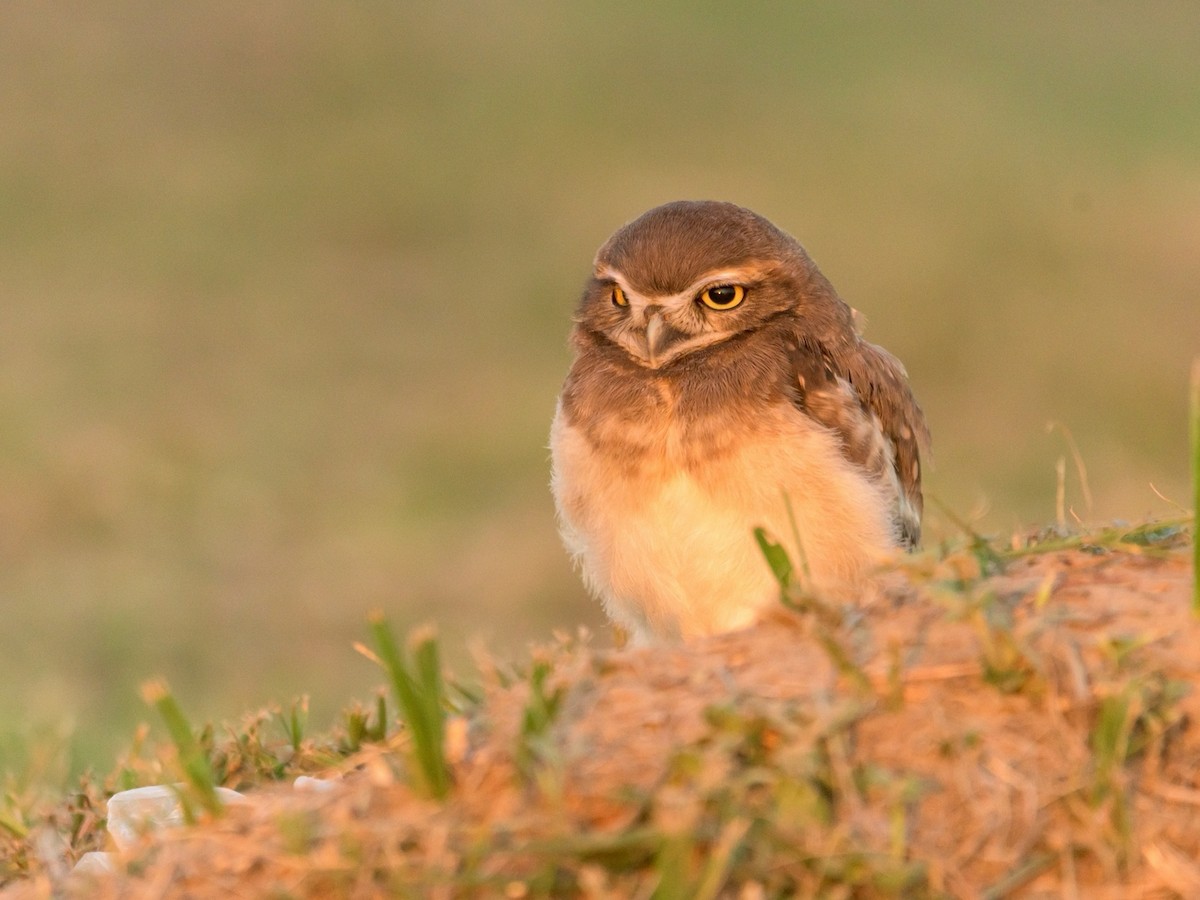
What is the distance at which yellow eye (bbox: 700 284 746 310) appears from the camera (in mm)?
5027

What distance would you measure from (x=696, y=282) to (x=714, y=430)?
50 cm

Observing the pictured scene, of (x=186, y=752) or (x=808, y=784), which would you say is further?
(x=186, y=752)

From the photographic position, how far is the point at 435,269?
18.6 m

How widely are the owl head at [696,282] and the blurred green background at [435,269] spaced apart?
1.00m

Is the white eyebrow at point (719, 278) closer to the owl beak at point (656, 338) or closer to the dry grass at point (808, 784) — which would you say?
the owl beak at point (656, 338)

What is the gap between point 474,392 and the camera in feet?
48.2

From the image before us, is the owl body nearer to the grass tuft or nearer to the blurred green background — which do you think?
the blurred green background

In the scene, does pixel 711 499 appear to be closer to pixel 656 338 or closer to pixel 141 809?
pixel 656 338

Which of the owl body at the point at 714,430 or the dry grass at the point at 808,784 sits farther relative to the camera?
the owl body at the point at 714,430

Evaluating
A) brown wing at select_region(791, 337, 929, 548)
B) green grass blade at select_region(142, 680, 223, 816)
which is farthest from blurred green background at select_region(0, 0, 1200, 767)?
green grass blade at select_region(142, 680, 223, 816)

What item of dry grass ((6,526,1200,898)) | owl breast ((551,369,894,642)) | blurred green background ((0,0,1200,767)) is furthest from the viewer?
blurred green background ((0,0,1200,767))

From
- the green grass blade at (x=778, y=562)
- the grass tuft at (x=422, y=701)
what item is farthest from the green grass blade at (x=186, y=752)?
the green grass blade at (x=778, y=562)

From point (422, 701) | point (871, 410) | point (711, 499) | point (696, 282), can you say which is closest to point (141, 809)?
point (422, 701)

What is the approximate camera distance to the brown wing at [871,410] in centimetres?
488
